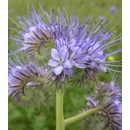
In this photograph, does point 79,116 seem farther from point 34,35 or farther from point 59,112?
point 34,35

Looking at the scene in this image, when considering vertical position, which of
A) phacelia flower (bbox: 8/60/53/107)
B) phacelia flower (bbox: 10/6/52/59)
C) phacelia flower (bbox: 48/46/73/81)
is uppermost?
phacelia flower (bbox: 10/6/52/59)

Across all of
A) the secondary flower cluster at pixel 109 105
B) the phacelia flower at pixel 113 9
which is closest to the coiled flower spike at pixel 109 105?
the secondary flower cluster at pixel 109 105

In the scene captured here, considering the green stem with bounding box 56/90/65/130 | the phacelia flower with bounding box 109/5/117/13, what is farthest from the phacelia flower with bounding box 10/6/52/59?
the phacelia flower with bounding box 109/5/117/13

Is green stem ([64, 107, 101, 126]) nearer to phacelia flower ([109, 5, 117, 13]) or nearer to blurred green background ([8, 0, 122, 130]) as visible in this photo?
blurred green background ([8, 0, 122, 130])

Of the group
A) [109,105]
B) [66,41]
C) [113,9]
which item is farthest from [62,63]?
[113,9]
